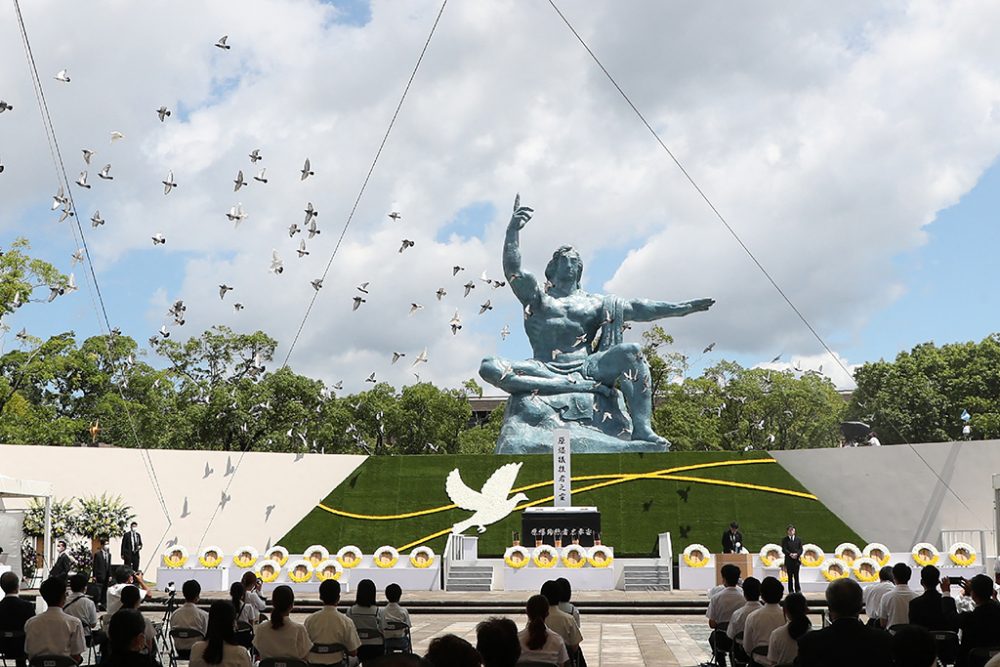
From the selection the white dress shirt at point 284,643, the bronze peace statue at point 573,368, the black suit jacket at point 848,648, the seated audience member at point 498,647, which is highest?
the bronze peace statue at point 573,368

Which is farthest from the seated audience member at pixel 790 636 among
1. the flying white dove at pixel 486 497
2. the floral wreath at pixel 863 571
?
the flying white dove at pixel 486 497

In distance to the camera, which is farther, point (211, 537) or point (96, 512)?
point (211, 537)

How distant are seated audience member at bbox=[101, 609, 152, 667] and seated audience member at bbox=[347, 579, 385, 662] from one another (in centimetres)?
268

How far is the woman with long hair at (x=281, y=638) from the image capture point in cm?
686

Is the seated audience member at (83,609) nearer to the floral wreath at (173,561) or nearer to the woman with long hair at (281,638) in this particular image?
the woman with long hair at (281,638)

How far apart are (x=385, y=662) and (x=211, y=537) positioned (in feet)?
92.5

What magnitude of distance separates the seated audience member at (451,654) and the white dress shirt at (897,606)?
18.7ft

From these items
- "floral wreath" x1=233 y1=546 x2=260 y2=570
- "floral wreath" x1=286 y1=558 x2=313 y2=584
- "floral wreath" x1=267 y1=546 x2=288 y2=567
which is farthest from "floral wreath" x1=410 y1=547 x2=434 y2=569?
"floral wreath" x1=233 y1=546 x2=260 y2=570

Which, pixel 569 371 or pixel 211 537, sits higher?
pixel 569 371

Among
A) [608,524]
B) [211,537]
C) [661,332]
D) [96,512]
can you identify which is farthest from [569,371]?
[661,332]

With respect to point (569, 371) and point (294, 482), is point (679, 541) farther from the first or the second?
point (294, 482)

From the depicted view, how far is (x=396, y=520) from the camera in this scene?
30016mm

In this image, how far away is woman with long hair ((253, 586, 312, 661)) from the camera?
6.86 metres

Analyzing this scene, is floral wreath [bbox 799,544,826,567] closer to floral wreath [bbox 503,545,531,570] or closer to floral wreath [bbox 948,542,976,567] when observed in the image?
floral wreath [bbox 948,542,976,567]
